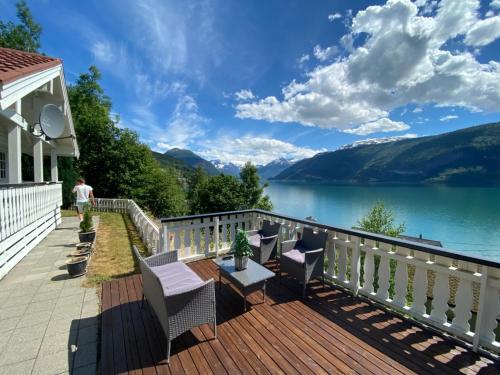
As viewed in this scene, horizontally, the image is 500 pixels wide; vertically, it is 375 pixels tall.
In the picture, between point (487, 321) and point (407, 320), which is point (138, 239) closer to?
point (407, 320)

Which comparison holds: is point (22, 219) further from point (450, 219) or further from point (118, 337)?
point (450, 219)

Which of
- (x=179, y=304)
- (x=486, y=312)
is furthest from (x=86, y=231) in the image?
→ (x=486, y=312)

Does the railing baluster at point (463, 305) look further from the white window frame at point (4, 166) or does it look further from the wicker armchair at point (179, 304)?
the white window frame at point (4, 166)

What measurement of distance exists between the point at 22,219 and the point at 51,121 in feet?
10.0

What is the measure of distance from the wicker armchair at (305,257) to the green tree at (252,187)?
2211 cm

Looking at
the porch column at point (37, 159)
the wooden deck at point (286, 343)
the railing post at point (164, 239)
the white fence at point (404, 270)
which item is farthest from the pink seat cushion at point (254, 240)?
the porch column at point (37, 159)

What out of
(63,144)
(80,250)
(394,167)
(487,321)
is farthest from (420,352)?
(394,167)

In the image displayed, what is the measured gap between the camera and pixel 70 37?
9.95m

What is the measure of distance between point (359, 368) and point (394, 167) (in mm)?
146043

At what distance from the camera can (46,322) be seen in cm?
260

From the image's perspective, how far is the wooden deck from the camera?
6.46 ft

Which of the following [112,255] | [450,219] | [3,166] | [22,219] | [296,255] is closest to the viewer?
[296,255]

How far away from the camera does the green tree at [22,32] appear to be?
14250 mm

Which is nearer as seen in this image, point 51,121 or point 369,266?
point 369,266
